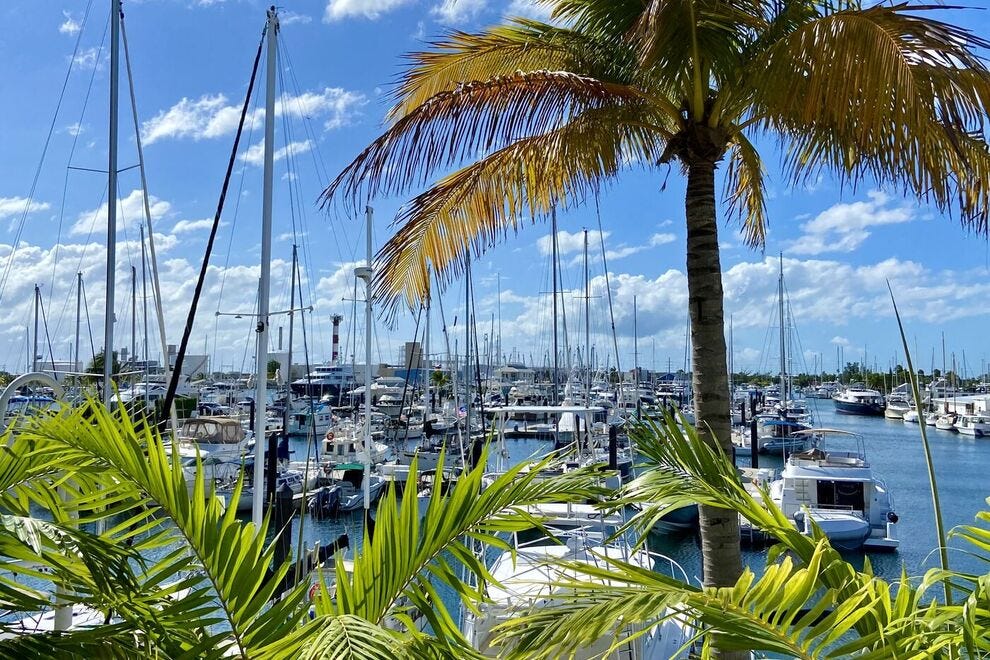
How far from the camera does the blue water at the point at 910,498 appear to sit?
23234 mm

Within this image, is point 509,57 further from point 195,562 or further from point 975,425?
point 975,425

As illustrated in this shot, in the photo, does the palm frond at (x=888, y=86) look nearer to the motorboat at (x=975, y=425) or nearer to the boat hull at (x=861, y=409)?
the motorboat at (x=975, y=425)

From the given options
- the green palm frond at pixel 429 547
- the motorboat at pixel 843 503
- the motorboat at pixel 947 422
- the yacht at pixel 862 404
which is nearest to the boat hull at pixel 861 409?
the yacht at pixel 862 404

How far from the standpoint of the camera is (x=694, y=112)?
6.19m

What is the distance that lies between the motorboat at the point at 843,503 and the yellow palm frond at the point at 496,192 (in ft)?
62.7

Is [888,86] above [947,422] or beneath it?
above

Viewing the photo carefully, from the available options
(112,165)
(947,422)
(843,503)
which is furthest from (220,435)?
(947,422)

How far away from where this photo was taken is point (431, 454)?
33594 millimetres

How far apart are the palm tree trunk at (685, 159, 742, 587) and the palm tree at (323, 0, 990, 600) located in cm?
1

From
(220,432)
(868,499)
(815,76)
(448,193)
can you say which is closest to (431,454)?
(220,432)

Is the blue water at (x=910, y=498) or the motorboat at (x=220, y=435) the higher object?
the motorboat at (x=220, y=435)

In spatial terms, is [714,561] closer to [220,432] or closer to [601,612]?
[601,612]

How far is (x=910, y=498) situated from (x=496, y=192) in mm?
34406

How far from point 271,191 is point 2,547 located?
36.3 feet
